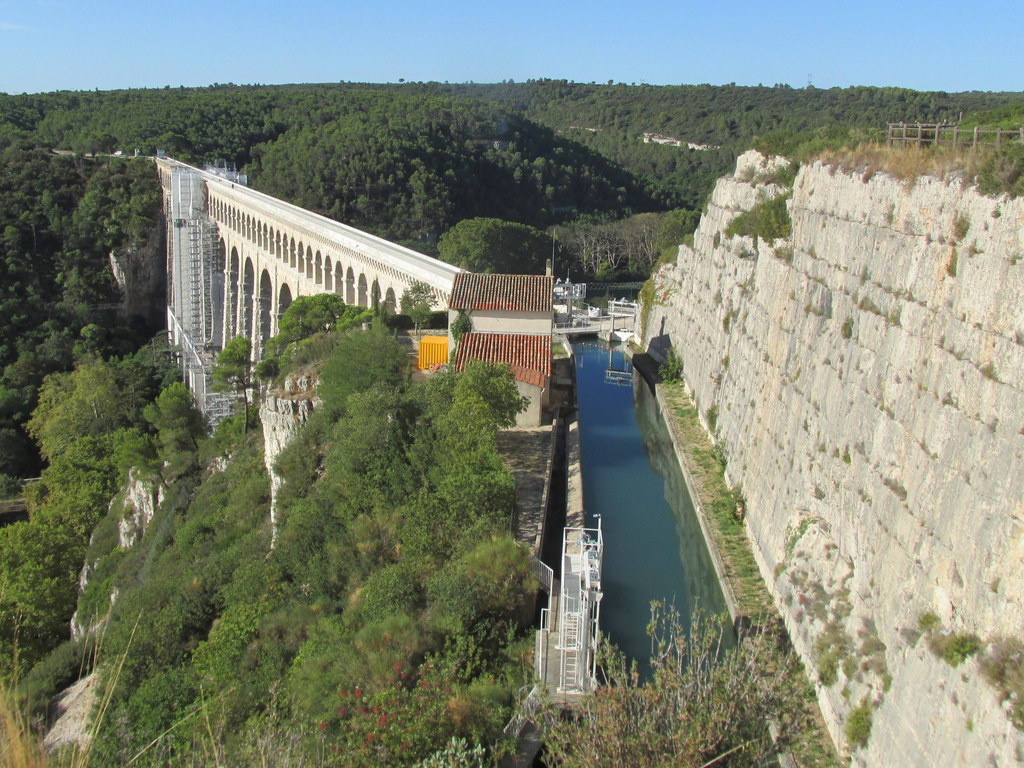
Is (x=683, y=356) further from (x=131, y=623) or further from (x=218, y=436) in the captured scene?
(x=131, y=623)

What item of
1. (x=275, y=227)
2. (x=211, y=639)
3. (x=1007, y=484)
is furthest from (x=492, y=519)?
(x=275, y=227)

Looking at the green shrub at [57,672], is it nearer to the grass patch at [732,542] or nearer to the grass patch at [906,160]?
the grass patch at [732,542]

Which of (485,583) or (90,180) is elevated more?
(90,180)

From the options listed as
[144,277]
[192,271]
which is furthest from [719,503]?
[144,277]

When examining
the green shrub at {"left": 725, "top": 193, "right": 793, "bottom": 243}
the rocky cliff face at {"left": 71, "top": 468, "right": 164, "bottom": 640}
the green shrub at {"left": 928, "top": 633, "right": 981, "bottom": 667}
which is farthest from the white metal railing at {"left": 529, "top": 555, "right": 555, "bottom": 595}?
the rocky cliff face at {"left": 71, "top": 468, "right": 164, "bottom": 640}

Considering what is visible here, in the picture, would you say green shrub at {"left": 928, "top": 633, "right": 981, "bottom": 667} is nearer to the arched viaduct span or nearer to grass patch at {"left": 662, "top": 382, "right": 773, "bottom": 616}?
grass patch at {"left": 662, "top": 382, "right": 773, "bottom": 616}

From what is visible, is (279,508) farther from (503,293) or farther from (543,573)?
(503,293)
